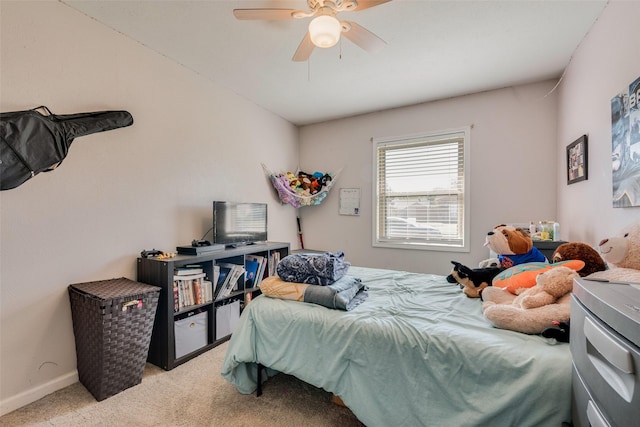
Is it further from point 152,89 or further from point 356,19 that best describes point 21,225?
point 356,19

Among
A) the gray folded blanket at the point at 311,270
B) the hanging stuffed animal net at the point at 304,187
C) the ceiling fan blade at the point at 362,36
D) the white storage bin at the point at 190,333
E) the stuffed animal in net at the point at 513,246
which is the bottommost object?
the white storage bin at the point at 190,333

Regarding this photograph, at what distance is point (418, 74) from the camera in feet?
8.61

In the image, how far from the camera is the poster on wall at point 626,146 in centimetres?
140

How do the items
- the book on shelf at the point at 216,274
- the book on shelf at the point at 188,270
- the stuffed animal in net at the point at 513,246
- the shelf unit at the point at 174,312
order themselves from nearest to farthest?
the stuffed animal in net at the point at 513,246 → the shelf unit at the point at 174,312 → the book on shelf at the point at 188,270 → the book on shelf at the point at 216,274

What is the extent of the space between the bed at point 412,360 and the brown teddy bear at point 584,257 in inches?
18.3

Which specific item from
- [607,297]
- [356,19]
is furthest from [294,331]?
[356,19]

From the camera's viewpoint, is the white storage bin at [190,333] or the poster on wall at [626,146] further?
the white storage bin at [190,333]

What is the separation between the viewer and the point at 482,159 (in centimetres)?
298

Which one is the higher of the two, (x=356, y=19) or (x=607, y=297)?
(x=356, y=19)

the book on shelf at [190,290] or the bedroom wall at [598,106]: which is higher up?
the bedroom wall at [598,106]

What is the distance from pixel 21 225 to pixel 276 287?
1544 millimetres

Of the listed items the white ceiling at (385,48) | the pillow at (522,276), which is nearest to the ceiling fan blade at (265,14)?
the white ceiling at (385,48)

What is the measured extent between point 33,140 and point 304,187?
2601mm

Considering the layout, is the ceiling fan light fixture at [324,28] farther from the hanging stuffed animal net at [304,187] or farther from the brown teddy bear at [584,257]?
the hanging stuffed animal net at [304,187]
